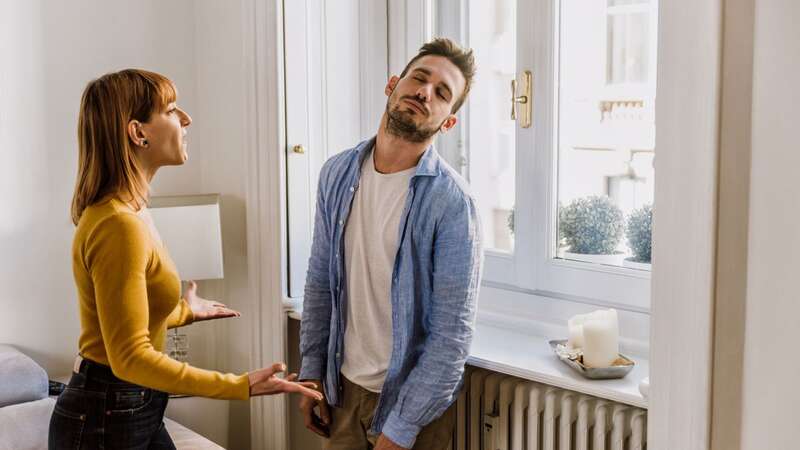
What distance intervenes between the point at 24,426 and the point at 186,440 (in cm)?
42

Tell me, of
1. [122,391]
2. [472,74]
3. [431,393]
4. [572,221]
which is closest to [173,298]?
[122,391]

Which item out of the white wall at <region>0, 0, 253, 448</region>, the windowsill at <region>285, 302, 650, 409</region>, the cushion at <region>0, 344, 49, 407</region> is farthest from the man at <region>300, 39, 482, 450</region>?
the cushion at <region>0, 344, 49, 407</region>

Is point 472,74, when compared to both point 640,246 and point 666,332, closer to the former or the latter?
point 640,246

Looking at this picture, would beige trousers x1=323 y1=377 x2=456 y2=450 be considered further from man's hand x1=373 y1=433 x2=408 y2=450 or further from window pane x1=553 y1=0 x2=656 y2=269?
window pane x1=553 y1=0 x2=656 y2=269

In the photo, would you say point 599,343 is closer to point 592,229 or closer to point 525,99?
point 592,229

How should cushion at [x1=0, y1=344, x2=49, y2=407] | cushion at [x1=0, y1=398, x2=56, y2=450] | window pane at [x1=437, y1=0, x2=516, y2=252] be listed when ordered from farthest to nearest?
1. window pane at [x1=437, y1=0, x2=516, y2=252]
2. cushion at [x1=0, y1=344, x2=49, y2=407]
3. cushion at [x1=0, y1=398, x2=56, y2=450]

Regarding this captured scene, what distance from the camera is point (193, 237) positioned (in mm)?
2668

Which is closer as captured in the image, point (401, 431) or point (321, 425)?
point (401, 431)

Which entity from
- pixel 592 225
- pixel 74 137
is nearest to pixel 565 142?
pixel 592 225

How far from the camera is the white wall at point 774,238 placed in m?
1.42

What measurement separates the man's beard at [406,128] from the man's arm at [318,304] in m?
0.27

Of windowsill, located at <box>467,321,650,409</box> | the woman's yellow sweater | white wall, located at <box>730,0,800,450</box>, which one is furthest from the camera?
windowsill, located at <box>467,321,650,409</box>

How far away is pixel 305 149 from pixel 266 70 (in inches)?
10.2

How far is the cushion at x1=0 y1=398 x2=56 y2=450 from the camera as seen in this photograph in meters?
2.30
